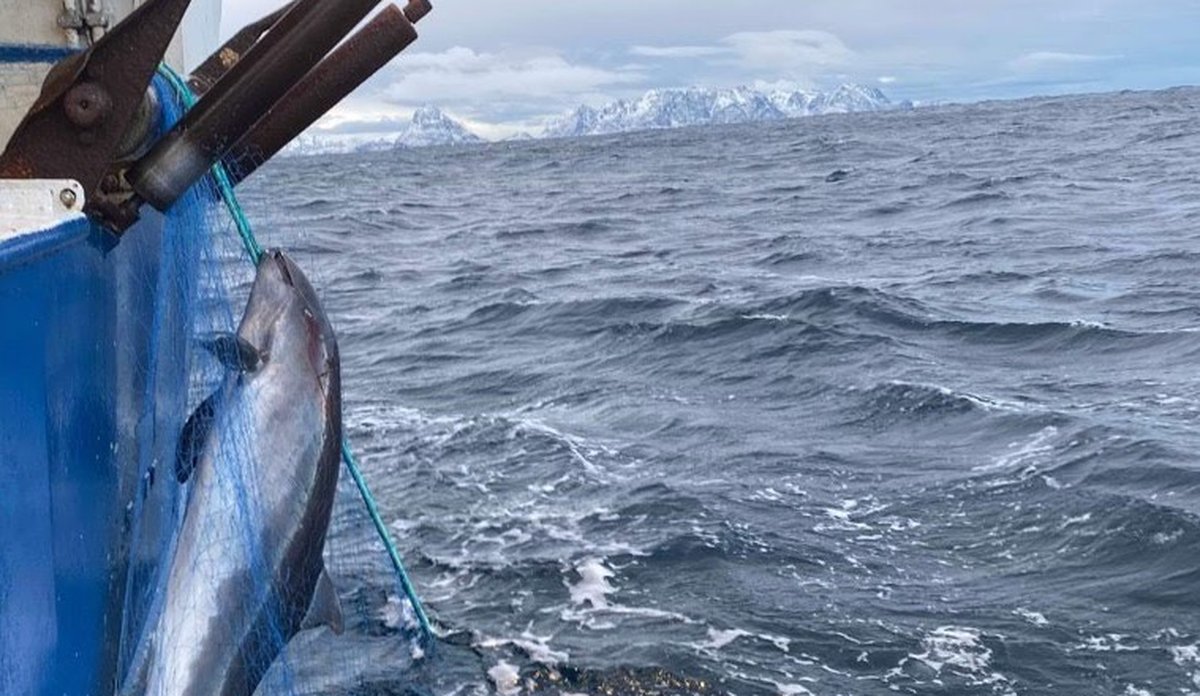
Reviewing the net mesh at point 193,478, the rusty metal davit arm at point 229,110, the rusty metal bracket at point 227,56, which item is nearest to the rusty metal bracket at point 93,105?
the rusty metal davit arm at point 229,110

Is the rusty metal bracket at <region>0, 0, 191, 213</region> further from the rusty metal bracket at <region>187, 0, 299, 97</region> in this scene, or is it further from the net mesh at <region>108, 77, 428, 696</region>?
the rusty metal bracket at <region>187, 0, 299, 97</region>

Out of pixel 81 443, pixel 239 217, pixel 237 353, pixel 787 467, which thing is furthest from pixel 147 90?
pixel 787 467

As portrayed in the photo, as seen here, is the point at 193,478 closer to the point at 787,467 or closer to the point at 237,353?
the point at 237,353

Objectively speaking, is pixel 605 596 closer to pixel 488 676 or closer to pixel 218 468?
pixel 488 676

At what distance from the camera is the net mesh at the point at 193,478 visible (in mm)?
4406

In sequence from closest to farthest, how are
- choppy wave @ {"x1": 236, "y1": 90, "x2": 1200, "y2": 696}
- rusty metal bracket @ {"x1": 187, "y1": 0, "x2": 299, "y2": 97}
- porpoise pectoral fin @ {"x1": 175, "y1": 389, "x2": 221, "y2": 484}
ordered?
porpoise pectoral fin @ {"x1": 175, "y1": 389, "x2": 221, "y2": 484} < rusty metal bracket @ {"x1": 187, "y1": 0, "x2": 299, "y2": 97} < choppy wave @ {"x1": 236, "y1": 90, "x2": 1200, "y2": 696}

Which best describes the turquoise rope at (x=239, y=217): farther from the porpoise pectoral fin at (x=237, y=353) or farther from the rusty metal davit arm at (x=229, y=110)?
the porpoise pectoral fin at (x=237, y=353)

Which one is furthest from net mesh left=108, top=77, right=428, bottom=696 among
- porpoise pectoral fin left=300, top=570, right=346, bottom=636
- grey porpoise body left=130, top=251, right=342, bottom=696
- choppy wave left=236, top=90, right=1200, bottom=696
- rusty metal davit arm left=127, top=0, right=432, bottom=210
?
choppy wave left=236, top=90, right=1200, bottom=696

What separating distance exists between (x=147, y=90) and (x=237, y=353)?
1070mm

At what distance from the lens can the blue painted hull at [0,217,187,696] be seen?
352cm

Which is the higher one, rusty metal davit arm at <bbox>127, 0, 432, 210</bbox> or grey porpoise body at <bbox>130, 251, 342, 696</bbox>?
rusty metal davit arm at <bbox>127, 0, 432, 210</bbox>

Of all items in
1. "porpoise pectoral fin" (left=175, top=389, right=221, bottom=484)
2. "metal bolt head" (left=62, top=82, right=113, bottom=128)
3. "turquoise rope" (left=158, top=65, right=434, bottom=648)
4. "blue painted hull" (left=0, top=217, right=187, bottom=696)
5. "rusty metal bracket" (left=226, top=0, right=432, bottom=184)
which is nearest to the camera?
"blue painted hull" (left=0, top=217, right=187, bottom=696)

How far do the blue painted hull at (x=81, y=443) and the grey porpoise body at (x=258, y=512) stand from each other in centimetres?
30

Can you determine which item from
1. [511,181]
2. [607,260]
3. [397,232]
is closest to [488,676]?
[607,260]
